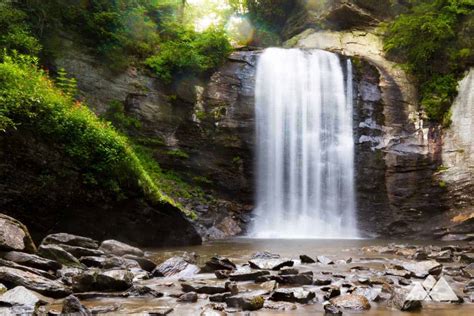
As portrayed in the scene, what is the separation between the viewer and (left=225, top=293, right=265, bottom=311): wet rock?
434cm

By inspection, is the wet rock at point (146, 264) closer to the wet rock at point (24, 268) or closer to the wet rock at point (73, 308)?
the wet rock at point (24, 268)

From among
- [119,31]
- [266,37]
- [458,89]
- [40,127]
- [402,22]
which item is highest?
[266,37]

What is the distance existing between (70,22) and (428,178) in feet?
53.9

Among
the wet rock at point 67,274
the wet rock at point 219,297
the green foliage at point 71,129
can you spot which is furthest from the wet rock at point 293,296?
the green foliage at point 71,129

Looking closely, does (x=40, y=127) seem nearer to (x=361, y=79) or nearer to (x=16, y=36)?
(x=16, y=36)

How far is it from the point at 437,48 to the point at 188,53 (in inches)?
477

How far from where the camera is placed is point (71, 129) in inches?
387

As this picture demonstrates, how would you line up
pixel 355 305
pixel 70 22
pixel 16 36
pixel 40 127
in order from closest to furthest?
1. pixel 355 305
2. pixel 40 127
3. pixel 16 36
4. pixel 70 22

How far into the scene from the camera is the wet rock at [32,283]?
185 inches

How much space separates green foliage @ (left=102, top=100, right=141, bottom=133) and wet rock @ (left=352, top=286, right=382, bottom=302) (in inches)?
539

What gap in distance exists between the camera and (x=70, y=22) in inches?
668

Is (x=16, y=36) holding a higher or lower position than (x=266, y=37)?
lower

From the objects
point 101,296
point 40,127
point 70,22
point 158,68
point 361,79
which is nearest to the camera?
point 101,296

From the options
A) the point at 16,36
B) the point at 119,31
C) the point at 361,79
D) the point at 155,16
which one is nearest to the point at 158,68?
the point at 119,31
